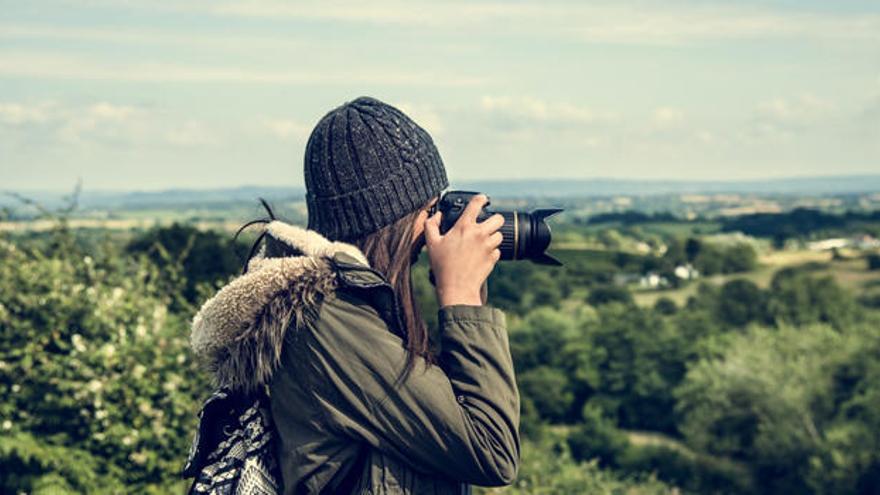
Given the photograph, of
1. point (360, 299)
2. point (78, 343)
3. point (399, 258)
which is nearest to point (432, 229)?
point (399, 258)

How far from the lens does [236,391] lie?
197 cm

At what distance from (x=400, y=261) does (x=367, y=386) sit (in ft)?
0.87

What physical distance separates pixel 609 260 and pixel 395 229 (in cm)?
7433

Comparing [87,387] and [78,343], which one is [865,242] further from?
[87,387]

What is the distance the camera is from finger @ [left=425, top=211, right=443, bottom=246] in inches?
73.9

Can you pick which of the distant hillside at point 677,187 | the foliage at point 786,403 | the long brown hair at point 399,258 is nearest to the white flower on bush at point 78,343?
the long brown hair at point 399,258

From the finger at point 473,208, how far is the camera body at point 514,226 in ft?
0.04

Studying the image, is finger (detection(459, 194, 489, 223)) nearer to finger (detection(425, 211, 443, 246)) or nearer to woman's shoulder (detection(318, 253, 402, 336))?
finger (detection(425, 211, 443, 246))

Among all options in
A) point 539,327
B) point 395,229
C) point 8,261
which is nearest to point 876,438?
point 539,327

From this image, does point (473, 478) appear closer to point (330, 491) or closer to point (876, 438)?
point (330, 491)

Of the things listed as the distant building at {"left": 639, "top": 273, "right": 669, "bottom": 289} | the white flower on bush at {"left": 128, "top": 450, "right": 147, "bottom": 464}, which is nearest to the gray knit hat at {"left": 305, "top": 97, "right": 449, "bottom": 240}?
the white flower on bush at {"left": 128, "top": 450, "right": 147, "bottom": 464}

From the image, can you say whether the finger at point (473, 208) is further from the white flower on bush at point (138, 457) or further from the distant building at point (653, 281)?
the distant building at point (653, 281)

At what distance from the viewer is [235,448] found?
193cm

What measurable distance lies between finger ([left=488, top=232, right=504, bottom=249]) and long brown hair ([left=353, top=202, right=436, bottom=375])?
0.16 metres
